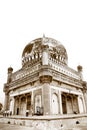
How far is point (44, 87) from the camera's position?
15609 millimetres

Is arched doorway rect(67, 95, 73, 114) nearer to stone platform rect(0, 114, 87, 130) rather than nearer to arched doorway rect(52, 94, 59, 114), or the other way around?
arched doorway rect(52, 94, 59, 114)

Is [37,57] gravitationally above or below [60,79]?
above

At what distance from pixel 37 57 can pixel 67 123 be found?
52.1 ft

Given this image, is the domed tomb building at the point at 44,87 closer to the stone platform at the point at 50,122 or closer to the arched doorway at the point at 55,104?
the arched doorway at the point at 55,104

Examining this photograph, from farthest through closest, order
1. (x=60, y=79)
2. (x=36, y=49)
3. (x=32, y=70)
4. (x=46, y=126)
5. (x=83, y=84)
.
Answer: (x=36, y=49), (x=83, y=84), (x=32, y=70), (x=60, y=79), (x=46, y=126)

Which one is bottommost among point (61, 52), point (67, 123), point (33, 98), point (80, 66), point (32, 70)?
point (67, 123)

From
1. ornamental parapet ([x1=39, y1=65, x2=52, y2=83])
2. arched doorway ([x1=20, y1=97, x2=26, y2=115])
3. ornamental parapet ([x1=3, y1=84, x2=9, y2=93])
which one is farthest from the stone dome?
arched doorway ([x1=20, y1=97, x2=26, y2=115])

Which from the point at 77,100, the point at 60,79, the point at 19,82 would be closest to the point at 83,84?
the point at 77,100

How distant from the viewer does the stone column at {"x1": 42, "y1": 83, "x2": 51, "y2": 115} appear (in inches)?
567

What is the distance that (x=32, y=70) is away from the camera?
1964cm

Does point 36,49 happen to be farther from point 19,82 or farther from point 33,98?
point 33,98

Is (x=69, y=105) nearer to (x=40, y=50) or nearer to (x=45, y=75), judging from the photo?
(x=45, y=75)

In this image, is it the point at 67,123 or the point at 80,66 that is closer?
the point at 67,123

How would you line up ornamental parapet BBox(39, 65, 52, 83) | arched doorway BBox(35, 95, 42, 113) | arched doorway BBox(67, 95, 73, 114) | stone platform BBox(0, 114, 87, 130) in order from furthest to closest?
arched doorway BBox(67, 95, 73, 114)
ornamental parapet BBox(39, 65, 52, 83)
arched doorway BBox(35, 95, 42, 113)
stone platform BBox(0, 114, 87, 130)
